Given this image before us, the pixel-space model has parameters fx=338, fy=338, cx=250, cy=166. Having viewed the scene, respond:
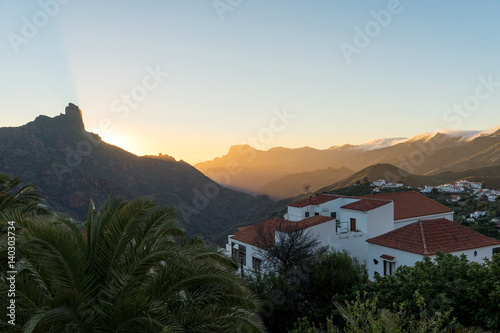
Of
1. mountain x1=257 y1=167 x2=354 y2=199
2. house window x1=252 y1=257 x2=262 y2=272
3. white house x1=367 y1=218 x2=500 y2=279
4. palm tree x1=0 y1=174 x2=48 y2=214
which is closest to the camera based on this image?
palm tree x1=0 y1=174 x2=48 y2=214

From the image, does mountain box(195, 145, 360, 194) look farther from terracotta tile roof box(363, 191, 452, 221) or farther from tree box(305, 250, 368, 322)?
tree box(305, 250, 368, 322)

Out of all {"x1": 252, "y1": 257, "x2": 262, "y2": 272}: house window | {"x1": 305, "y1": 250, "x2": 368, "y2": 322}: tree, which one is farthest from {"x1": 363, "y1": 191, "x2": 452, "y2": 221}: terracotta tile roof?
{"x1": 305, "y1": 250, "x2": 368, "y2": 322}: tree

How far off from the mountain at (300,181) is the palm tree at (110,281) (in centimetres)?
11652

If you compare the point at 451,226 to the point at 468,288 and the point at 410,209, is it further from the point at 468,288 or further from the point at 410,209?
the point at 468,288

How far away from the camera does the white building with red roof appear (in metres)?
22.9

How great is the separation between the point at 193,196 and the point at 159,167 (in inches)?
522

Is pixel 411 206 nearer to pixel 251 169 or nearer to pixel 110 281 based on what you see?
pixel 110 281

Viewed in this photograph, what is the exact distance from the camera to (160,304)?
5539 millimetres

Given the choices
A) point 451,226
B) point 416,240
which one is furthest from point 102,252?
point 451,226

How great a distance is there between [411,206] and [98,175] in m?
63.4

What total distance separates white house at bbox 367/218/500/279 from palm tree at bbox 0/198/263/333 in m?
16.4

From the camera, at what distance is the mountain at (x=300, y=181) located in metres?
126

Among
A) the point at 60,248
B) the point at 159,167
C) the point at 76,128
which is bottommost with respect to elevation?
the point at 60,248

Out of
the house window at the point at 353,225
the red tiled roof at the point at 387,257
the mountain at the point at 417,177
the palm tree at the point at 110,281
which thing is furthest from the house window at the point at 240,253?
the mountain at the point at 417,177
